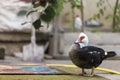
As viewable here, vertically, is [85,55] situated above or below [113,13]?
below

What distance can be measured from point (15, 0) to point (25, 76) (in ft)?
14.6

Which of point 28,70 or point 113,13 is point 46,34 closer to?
point 113,13

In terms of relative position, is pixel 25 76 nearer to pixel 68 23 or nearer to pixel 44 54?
pixel 44 54

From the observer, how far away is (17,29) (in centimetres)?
1002

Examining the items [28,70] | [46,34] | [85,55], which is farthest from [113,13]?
[85,55]

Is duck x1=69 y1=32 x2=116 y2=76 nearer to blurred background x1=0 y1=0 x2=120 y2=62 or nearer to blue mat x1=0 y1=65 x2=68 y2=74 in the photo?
blue mat x1=0 y1=65 x2=68 y2=74

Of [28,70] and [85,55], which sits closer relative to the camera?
[85,55]

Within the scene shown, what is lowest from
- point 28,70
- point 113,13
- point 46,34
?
point 28,70

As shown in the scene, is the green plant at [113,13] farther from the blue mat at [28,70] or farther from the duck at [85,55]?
the duck at [85,55]

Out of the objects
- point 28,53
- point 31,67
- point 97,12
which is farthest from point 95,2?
point 31,67

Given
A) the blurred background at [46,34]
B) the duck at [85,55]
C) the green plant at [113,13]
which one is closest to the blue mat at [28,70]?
the duck at [85,55]

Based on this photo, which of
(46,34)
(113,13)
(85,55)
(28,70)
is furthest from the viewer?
(113,13)

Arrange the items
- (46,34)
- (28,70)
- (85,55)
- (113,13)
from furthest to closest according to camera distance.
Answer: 1. (113,13)
2. (46,34)
3. (28,70)
4. (85,55)

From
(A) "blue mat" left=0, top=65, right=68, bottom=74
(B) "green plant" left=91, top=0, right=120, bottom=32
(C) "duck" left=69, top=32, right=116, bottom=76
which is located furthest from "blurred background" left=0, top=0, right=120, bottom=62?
(C) "duck" left=69, top=32, right=116, bottom=76
